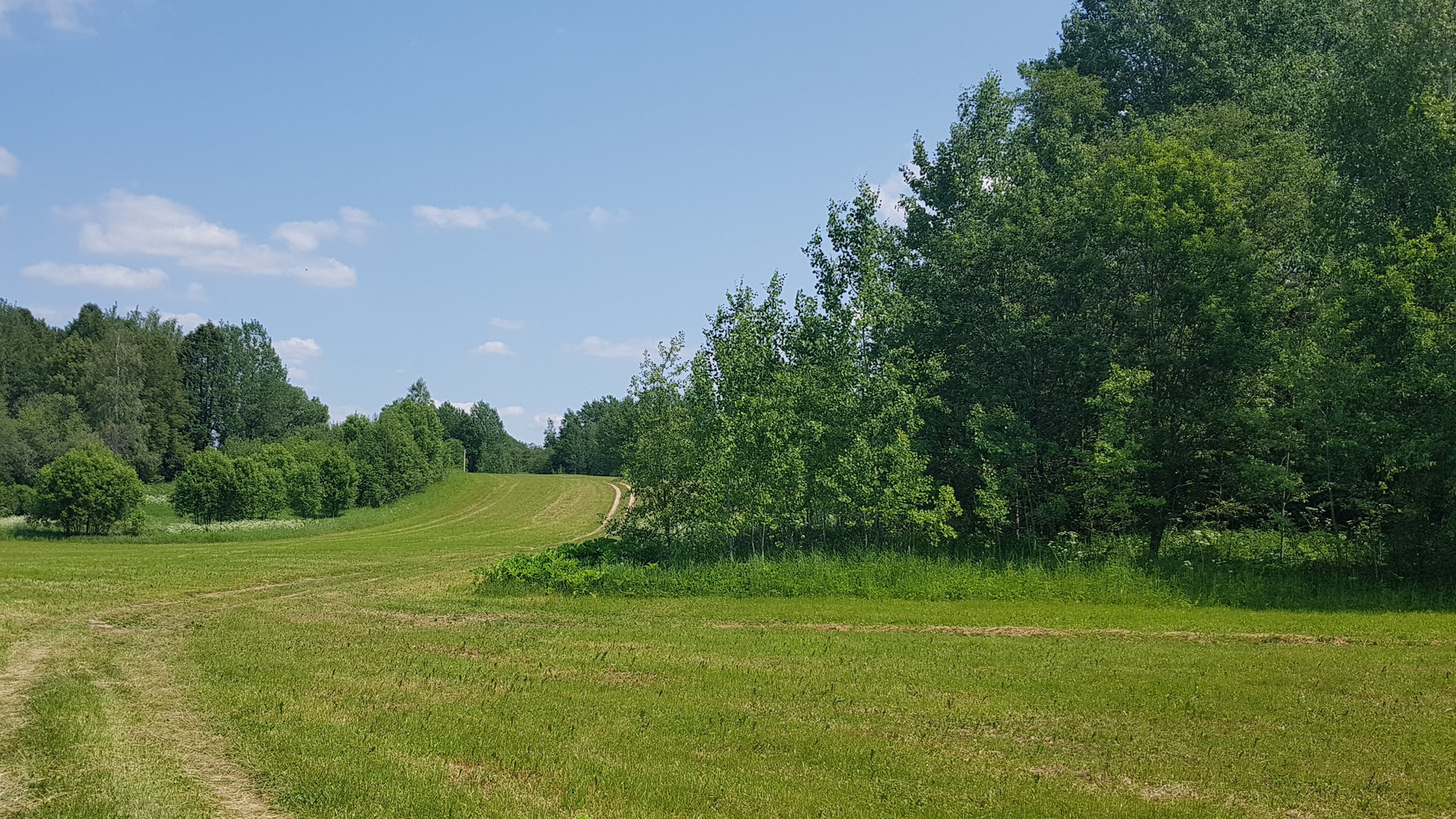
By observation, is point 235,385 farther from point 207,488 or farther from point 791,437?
point 791,437

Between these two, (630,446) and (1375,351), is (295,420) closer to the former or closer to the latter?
(630,446)

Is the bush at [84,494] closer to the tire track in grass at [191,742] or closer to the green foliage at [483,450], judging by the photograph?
the tire track in grass at [191,742]

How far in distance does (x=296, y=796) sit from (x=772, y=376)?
20911 millimetres

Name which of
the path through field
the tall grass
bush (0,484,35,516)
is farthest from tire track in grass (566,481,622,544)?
bush (0,484,35,516)

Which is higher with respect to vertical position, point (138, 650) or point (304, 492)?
point (304, 492)

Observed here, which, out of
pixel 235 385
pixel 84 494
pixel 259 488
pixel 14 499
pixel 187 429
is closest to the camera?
pixel 84 494

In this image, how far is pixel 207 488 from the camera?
61.8m

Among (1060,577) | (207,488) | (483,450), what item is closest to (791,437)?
(1060,577)

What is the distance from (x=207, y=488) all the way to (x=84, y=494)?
10528mm

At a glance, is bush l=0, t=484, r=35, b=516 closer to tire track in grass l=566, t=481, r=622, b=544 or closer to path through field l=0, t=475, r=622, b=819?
path through field l=0, t=475, r=622, b=819

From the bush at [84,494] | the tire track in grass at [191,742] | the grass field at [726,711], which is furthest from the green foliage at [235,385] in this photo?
the tire track in grass at [191,742]

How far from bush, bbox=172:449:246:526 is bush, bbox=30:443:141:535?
7.63m

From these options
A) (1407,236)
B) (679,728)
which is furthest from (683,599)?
(1407,236)

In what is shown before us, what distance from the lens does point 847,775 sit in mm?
8125
